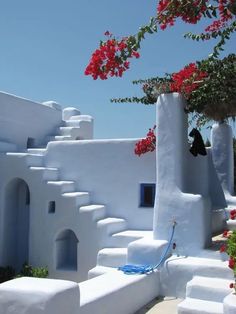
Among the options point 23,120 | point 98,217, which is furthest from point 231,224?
point 23,120

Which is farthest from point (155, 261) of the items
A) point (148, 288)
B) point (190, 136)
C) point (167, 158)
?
point (190, 136)

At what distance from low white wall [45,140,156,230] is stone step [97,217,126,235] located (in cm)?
30

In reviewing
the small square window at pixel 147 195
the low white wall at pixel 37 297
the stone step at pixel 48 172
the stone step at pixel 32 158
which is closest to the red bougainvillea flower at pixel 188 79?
the small square window at pixel 147 195

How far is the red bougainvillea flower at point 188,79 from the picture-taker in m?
7.78

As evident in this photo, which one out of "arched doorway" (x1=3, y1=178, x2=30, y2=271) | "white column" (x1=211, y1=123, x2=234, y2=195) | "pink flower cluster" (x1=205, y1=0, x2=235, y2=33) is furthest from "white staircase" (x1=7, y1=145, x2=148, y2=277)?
"pink flower cluster" (x1=205, y1=0, x2=235, y2=33)

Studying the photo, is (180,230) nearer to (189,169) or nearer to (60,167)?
(189,169)

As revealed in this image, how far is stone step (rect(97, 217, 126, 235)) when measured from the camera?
33.6ft

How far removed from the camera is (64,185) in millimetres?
11414

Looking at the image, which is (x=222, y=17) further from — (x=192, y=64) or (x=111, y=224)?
(x=111, y=224)

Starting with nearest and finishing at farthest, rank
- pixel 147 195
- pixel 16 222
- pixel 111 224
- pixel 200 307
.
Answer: pixel 200 307 < pixel 111 224 < pixel 147 195 < pixel 16 222

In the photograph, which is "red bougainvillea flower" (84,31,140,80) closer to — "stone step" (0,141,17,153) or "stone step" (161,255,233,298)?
"stone step" (161,255,233,298)

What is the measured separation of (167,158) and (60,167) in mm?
4792

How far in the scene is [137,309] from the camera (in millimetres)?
6777

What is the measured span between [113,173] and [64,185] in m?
1.48
